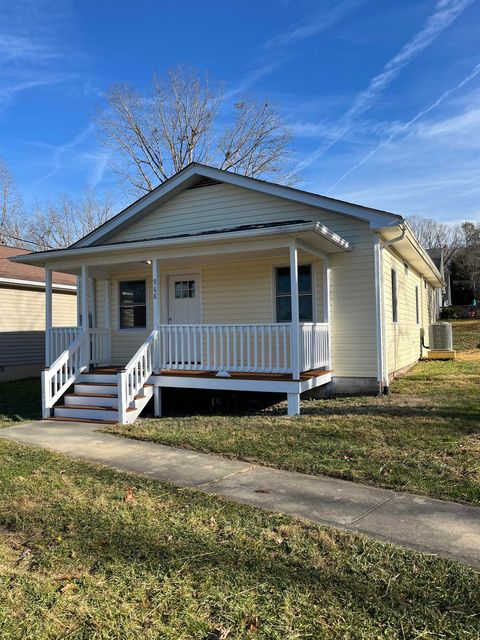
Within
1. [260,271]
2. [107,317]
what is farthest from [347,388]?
[107,317]

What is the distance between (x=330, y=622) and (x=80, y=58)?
1638 cm

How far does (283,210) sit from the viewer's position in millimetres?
10539

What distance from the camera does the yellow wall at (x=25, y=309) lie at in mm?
15570

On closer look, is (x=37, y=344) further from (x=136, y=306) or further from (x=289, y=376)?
(x=289, y=376)

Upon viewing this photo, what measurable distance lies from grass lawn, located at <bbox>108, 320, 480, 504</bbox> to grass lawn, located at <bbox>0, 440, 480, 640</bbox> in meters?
1.49

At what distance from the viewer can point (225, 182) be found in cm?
1091

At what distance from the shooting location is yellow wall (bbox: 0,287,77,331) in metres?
15.6

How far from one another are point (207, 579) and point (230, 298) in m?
8.26

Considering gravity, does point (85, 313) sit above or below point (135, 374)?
above

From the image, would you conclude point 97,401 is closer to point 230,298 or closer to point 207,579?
point 230,298

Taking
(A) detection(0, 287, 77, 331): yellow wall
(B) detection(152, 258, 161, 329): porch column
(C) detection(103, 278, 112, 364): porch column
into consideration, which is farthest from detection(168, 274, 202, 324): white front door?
(A) detection(0, 287, 77, 331): yellow wall

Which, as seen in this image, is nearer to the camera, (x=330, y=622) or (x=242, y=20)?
(x=330, y=622)

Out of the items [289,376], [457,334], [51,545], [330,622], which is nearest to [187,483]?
[51,545]

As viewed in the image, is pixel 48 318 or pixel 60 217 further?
pixel 60 217
